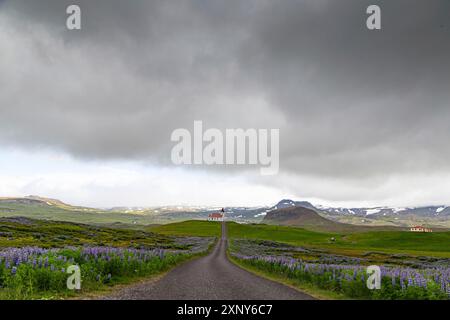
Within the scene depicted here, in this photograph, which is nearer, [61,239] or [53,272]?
[53,272]

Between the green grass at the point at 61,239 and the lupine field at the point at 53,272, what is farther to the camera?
the green grass at the point at 61,239

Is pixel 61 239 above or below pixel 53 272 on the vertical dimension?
below

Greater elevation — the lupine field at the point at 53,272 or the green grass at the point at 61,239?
the lupine field at the point at 53,272

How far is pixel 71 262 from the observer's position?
17125 millimetres

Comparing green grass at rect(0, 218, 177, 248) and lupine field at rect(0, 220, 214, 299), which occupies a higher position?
lupine field at rect(0, 220, 214, 299)

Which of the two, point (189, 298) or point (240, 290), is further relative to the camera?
point (240, 290)

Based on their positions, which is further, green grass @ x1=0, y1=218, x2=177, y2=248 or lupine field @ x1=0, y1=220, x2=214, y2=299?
green grass @ x1=0, y1=218, x2=177, y2=248
